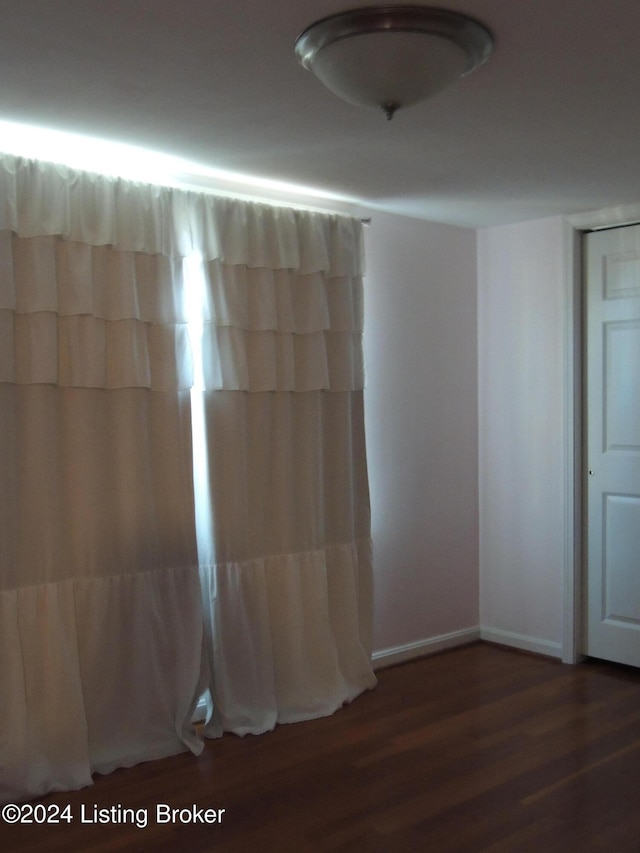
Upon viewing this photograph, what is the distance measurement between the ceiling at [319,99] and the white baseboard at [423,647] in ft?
7.35

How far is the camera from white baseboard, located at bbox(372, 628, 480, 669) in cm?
434

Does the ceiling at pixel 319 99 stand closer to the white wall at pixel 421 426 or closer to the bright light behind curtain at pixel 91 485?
the bright light behind curtain at pixel 91 485

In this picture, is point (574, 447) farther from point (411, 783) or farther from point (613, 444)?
point (411, 783)

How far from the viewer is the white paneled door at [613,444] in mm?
4238

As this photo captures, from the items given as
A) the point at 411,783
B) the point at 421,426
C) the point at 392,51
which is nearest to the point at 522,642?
the point at 421,426

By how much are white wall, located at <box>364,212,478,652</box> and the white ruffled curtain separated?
288 millimetres

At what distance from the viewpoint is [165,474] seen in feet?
11.1

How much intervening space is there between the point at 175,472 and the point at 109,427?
1.05 ft

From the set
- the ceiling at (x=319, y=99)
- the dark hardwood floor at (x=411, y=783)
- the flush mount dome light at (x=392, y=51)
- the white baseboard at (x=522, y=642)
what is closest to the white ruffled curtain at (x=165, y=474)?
the dark hardwood floor at (x=411, y=783)

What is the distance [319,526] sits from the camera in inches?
152

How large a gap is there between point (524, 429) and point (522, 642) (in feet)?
3.74

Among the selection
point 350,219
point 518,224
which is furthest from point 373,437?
point 518,224

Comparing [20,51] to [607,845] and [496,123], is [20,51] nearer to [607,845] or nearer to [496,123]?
[496,123]

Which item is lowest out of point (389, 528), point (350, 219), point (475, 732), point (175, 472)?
point (475, 732)
